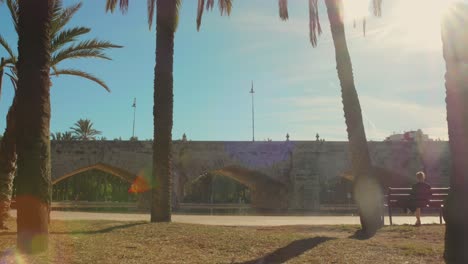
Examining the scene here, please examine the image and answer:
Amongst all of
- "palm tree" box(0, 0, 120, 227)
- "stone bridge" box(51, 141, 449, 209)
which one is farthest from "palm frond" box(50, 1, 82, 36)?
"stone bridge" box(51, 141, 449, 209)

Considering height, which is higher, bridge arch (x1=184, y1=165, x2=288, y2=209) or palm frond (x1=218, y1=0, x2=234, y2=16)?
palm frond (x1=218, y1=0, x2=234, y2=16)

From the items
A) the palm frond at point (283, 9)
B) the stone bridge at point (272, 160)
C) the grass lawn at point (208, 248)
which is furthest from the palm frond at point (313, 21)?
the stone bridge at point (272, 160)

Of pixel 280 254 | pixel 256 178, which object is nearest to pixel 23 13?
pixel 280 254

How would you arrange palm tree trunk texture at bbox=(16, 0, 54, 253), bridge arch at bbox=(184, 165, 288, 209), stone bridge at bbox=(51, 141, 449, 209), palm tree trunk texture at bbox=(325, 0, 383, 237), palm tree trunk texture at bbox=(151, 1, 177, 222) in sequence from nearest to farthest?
palm tree trunk texture at bbox=(16, 0, 54, 253) < palm tree trunk texture at bbox=(325, 0, 383, 237) < palm tree trunk texture at bbox=(151, 1, 177, 222) < stone bridge at bbox=(51, 141, 449, 209) < bridge arch at bbox=(184, 165, 288, 209)

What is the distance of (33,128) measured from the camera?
21.9 feet

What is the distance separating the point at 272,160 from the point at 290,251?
2841 cm

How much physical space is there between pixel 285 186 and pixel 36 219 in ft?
102

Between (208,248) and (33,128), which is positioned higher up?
(33,128)

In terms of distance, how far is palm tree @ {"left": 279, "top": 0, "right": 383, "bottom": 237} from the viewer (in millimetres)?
9891

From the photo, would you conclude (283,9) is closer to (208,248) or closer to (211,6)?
(211,6)

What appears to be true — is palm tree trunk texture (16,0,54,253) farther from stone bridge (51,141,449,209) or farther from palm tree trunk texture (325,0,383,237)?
stone bridge (51,141,449,209)

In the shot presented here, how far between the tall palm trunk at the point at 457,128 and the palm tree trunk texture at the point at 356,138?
4.33m

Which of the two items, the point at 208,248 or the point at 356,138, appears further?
the point at 356,138

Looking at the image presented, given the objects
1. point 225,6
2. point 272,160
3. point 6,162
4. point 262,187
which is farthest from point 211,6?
point 262,187
